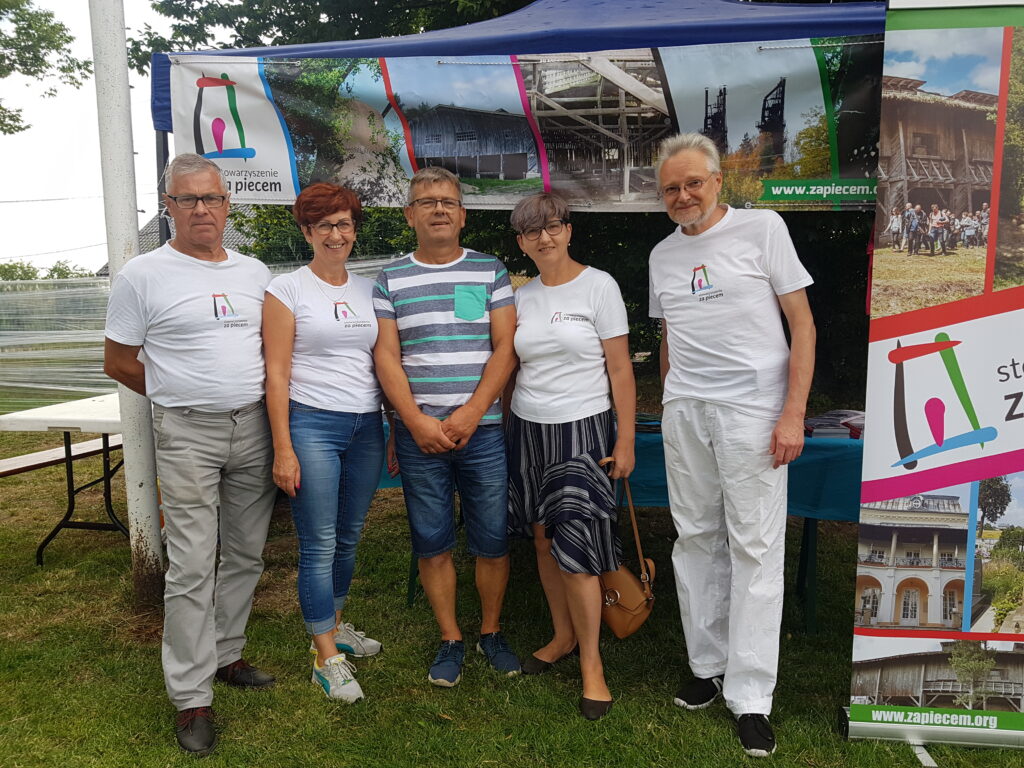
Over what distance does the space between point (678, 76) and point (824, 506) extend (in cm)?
184

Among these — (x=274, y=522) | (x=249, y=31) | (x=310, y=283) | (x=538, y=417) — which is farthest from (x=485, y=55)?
(x=249, y=31)

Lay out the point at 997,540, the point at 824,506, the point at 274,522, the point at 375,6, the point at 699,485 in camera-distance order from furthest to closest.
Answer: the point at 375,6
the point at 274,522
the point at 824,506
the point at 699,485
the point at 997,540

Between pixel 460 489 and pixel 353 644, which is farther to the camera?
pixel 353 644

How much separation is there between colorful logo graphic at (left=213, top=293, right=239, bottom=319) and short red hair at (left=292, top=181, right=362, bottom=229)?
1.22ft

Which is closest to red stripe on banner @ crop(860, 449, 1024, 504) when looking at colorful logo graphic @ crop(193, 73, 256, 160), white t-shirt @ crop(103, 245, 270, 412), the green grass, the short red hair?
the green grass

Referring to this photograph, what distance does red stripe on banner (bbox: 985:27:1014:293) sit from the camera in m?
2.09

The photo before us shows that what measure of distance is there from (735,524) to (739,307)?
0.70 m

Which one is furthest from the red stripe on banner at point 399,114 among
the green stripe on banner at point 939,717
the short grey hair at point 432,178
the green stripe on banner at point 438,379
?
the green stripe on banner at point 939,717

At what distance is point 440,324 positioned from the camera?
8.45 feet

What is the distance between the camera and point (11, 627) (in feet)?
11.0

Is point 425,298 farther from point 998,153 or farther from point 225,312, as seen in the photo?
point 998,153

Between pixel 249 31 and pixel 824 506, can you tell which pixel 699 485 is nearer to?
pixel 824 506

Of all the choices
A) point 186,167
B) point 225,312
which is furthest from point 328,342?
point 186,167

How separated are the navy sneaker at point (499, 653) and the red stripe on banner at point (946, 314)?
1730mm
